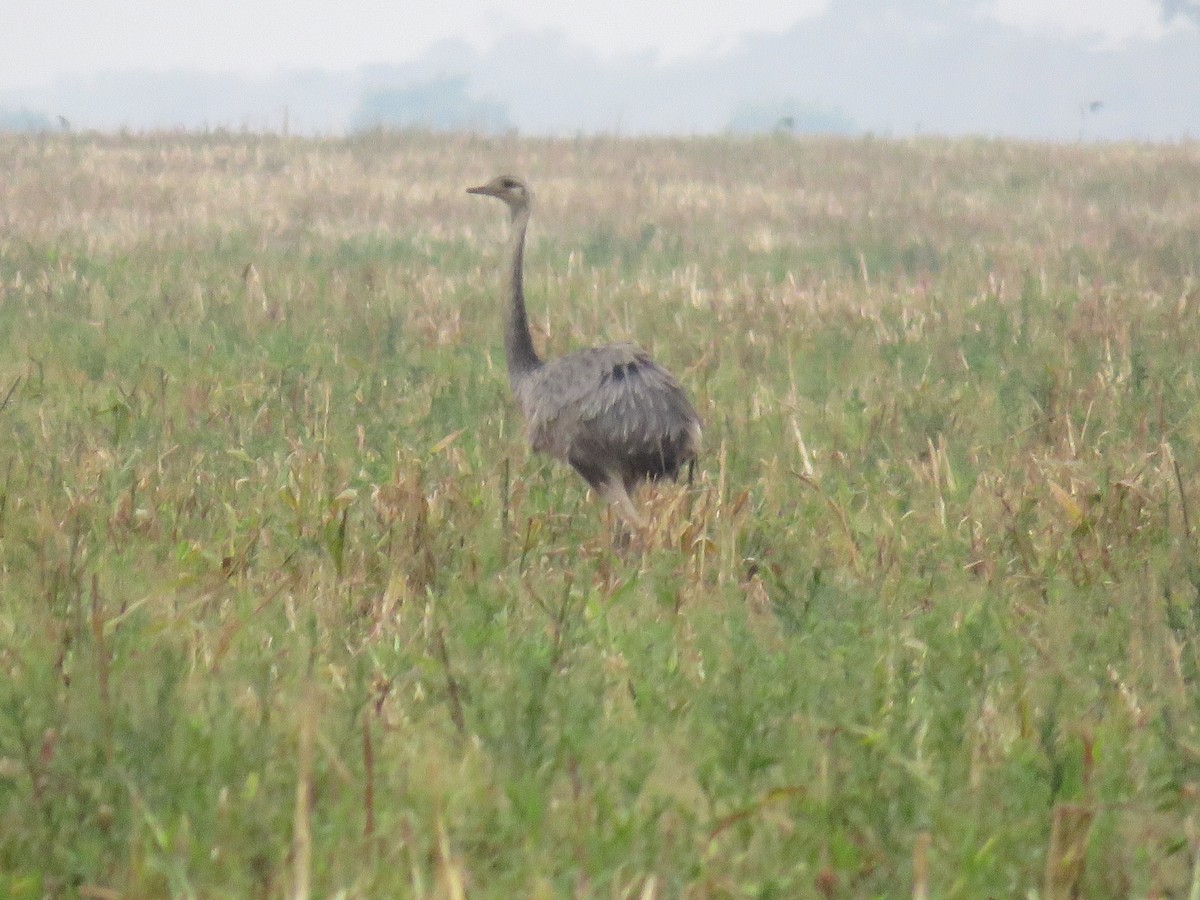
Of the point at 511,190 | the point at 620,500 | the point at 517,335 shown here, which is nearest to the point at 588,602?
the point at 620,500

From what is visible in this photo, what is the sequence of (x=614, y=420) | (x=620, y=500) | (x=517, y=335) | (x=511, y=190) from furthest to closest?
(x=511, y=190) → (x=517, y=335) → (x=614, y=420) → (x=620, y=500)

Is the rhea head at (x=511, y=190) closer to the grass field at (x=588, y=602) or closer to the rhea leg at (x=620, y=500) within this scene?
the grass field at (x=588, y=602)

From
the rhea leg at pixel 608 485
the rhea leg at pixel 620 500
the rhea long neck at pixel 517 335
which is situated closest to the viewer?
the rhea leg at pixel 620 500

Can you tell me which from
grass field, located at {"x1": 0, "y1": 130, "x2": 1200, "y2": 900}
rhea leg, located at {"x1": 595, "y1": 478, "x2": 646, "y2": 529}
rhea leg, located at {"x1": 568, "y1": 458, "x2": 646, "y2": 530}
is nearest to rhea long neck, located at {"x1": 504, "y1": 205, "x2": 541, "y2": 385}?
grass field, located at {"x1": 0, "y1": 130, "x2": 1200, "y2": 900}

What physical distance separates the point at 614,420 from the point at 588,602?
1.68 m

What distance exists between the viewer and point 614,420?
604cm

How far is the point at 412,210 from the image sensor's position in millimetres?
18812

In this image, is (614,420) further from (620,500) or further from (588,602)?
(588,602)

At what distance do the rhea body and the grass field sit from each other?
167mm

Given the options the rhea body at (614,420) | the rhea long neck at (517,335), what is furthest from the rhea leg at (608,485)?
the rhea long neck at (517,335)

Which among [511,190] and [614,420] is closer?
[614,420]

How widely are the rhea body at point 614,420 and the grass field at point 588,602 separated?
0.55 feet

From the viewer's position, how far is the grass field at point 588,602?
2.91 m

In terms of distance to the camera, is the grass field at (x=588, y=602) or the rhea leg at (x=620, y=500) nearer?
the grass field at (x=588, y=602)
